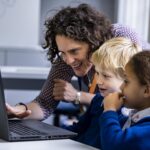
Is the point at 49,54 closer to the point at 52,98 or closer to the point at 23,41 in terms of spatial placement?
the point at 52,98

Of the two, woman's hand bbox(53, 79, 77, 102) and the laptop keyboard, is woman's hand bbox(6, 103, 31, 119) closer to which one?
the laptop keyboard

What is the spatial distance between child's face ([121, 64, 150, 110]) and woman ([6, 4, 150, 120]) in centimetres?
52

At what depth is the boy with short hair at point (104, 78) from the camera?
1404mm

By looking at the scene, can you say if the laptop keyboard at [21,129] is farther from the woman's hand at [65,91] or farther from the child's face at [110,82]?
the woman's hand at [65,91]

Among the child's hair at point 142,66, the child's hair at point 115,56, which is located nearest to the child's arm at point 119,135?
the child's hair at point 142,66

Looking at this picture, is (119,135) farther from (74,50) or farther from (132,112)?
(74,50)

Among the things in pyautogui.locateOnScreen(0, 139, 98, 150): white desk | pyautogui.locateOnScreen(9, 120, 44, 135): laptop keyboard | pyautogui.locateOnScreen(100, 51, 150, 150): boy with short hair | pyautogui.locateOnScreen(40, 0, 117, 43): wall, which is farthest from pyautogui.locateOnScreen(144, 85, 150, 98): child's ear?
pyautogui.locateOnScreen(40, 0, 117, 43): wall

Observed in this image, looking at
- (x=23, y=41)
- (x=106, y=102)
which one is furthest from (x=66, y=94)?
(x=23, y=41)

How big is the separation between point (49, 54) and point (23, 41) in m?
1.59

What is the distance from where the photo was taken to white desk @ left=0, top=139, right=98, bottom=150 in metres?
1.14

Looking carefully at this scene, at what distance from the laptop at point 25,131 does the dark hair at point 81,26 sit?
424mm

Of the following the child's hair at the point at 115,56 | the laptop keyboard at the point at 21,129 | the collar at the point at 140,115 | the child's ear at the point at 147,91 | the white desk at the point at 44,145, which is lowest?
the laptop keyboard at the point at 21,129

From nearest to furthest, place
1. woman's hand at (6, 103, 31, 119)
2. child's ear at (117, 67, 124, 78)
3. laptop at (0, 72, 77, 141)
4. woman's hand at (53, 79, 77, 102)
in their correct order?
laptop at (0, 72, 77, 141)
child's ear at (117, 67, 124, 78)
woman's hand at (6, 103, 31, 119)
woman's hand at (53, 79, 77, 102)

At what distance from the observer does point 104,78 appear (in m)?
1.42
